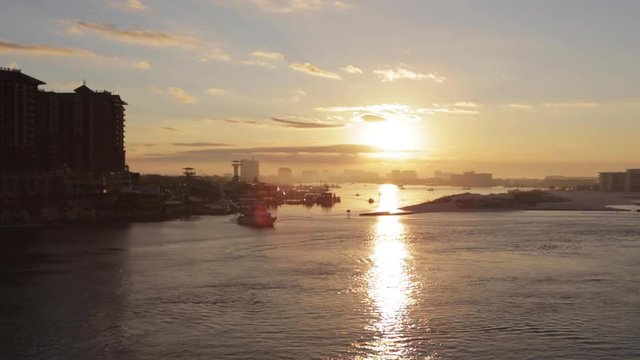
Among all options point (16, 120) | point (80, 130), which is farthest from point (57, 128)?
point (16, 120)

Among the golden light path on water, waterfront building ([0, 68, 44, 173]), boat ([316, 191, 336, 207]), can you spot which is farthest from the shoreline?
waterfront building ([0, 68, 44, 173])

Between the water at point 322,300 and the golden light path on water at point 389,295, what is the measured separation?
0.24 feet

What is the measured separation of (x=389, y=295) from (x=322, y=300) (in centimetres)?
250

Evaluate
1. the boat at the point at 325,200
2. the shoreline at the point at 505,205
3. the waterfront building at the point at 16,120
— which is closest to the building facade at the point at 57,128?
the waterfront building at the point at 16,120

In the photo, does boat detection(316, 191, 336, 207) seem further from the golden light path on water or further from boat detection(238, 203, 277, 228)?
the golden light path on water

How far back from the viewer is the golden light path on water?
46.1 ft

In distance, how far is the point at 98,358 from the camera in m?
13.1

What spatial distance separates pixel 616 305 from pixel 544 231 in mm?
27825

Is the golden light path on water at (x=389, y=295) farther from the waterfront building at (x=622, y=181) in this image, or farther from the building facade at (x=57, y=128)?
the waterfront building at (x=622, y=181)

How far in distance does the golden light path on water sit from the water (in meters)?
0.07

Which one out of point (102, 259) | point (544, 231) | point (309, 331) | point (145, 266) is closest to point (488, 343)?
point (309, 331)

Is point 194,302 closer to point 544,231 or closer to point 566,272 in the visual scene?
point 566,272

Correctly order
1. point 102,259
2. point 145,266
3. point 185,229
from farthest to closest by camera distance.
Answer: point 185,229
point 102,259
point 145,266

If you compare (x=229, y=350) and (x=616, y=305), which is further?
(x=616, y=305)
